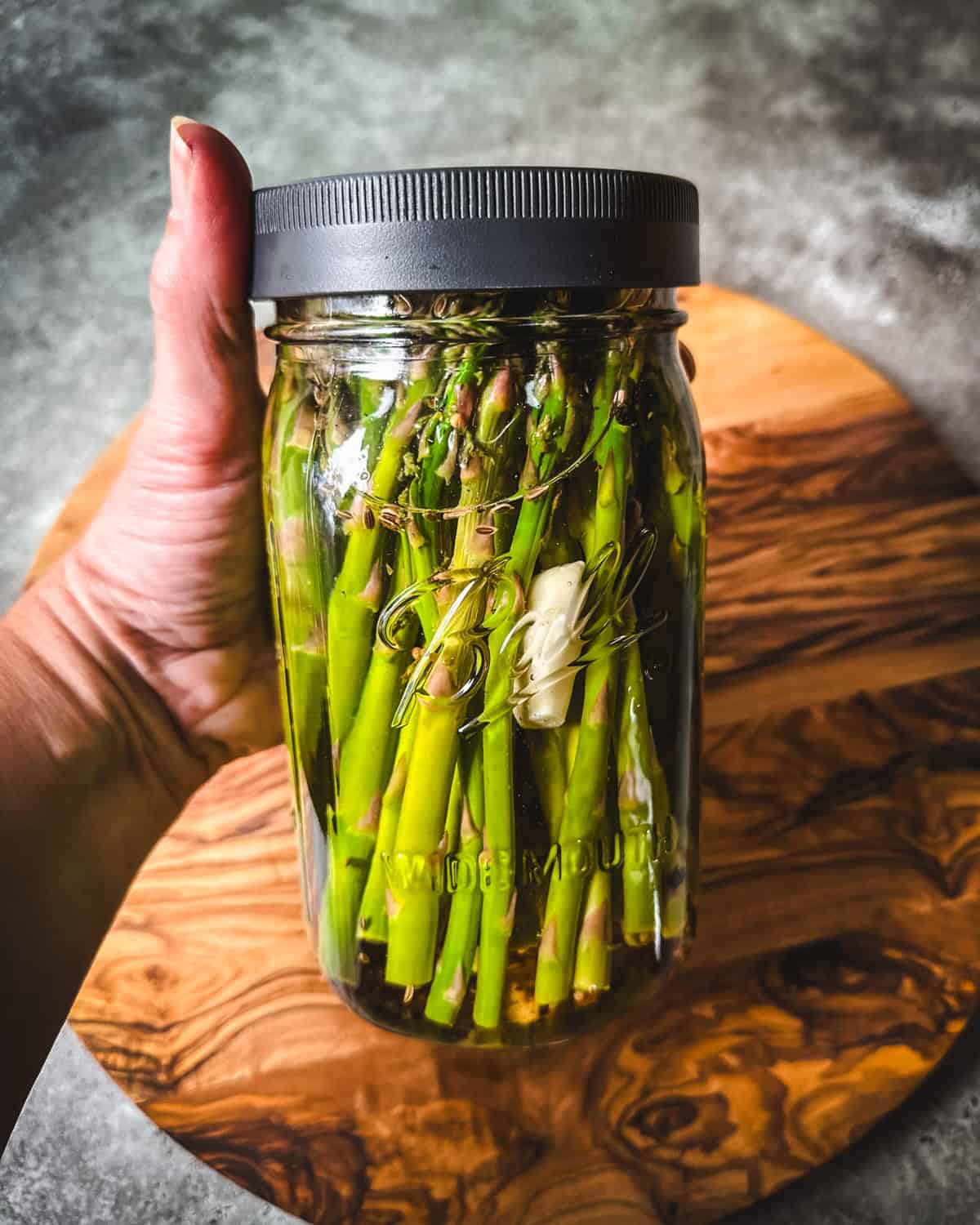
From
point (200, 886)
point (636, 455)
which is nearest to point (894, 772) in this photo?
point (636, 455)

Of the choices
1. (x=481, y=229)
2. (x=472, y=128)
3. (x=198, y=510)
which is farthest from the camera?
(x=472, y=128)

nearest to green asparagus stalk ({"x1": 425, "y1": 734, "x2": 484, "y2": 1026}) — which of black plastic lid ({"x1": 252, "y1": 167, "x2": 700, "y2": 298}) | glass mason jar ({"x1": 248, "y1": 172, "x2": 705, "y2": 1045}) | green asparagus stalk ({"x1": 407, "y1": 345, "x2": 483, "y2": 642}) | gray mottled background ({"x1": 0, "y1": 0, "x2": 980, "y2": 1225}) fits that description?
glass mason jar ({"x1": 248, "y1": 172, "x2": 705, "y2": 1045})

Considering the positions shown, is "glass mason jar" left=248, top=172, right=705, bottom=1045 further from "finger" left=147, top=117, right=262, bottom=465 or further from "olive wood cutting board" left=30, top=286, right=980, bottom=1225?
"olive wood cutting board" left=30, top=286, right=980, bottom=1225

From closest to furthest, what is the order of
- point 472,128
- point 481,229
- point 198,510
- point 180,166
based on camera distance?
point 481,229 → point 180,166 → point 198,510 → point 472,128

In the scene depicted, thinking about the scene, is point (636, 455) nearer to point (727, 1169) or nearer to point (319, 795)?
point (319, 795)

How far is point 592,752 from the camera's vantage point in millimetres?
575

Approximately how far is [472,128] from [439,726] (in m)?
0.73

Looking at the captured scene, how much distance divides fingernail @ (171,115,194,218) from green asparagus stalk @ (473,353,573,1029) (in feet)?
0.78

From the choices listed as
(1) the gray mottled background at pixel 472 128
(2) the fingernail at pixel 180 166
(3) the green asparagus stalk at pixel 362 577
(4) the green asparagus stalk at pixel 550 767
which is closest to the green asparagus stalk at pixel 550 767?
(4) the green asparagus stalk at pixel 550 767

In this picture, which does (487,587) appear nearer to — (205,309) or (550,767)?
(550,767)

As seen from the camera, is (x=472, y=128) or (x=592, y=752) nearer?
(x=592, y=752)

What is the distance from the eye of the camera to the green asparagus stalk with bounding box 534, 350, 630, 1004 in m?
0.54

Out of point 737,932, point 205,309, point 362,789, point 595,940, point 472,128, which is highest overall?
point 472,128

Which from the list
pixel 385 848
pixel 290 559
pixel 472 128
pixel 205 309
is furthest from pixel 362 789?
pixel 472 128
